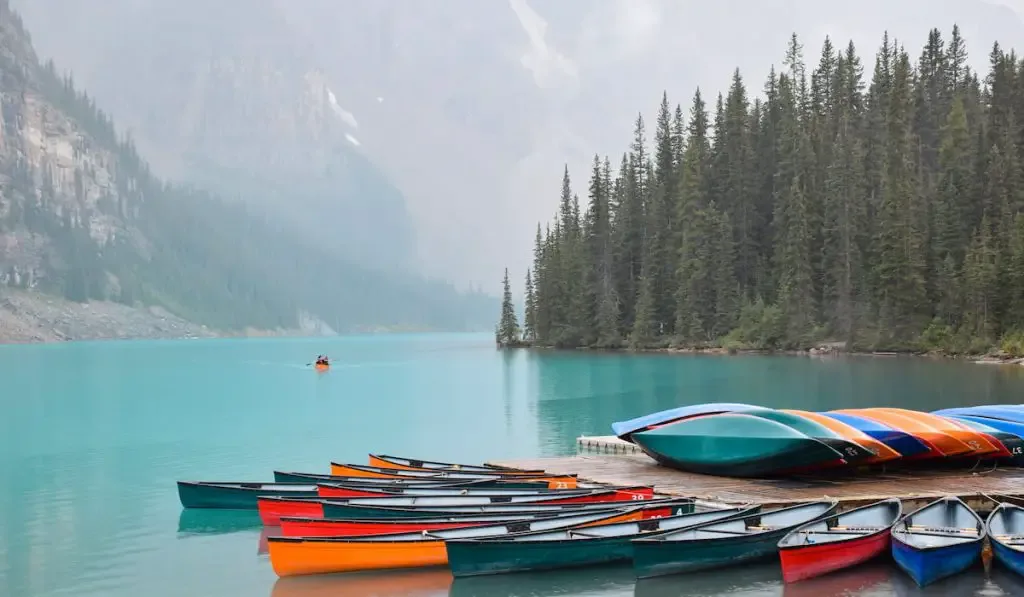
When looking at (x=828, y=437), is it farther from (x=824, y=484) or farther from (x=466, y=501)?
(x=466, y=501)

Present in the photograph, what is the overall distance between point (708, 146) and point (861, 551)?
391 ft

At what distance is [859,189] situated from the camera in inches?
4323

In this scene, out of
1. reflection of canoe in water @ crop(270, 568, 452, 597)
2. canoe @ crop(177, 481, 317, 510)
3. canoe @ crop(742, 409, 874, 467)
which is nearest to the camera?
reflection of canoe in water @ crop(270, 568, 452, 597)

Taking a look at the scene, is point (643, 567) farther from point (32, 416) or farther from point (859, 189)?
point (859, 189)

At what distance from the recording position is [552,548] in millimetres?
19797

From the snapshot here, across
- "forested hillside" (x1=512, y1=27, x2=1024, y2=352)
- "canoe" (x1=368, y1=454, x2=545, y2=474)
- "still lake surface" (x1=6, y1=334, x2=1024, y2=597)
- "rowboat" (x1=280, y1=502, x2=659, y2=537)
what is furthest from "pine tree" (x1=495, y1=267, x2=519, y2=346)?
"rowboat" (x1=280, y1=502, x2=659, y2=537)

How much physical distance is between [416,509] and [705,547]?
6.53 m

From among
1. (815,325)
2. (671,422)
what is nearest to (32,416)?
(671,422)

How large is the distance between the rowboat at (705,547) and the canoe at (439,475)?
5937 mm

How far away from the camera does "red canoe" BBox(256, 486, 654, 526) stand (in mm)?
22973

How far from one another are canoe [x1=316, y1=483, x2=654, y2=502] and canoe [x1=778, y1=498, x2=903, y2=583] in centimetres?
457

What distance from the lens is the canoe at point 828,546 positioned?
63.3 ft

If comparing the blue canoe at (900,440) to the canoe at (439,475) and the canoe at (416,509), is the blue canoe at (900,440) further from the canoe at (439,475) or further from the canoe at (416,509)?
the canoe at (439,475)

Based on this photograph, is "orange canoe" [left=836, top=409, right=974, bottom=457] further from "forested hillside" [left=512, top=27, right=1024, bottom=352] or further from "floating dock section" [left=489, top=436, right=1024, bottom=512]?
"forested hillside" [left=512, top=27, right=1024, bottom=352]
